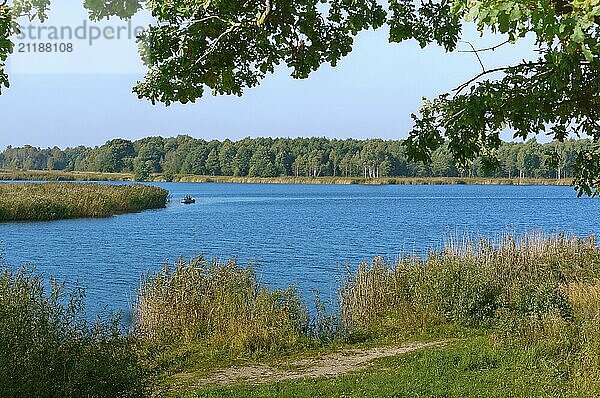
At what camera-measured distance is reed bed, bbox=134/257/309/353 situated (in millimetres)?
11320

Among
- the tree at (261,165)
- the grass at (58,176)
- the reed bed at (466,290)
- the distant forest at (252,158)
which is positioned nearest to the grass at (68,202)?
the reed bed at (466,290)

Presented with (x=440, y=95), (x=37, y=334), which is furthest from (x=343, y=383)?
(x=440, y=95)

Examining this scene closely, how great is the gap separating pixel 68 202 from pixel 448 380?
36002mm

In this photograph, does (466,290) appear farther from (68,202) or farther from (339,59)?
(68,202)

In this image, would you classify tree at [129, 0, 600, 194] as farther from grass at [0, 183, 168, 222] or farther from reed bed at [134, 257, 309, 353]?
grass at [0, 183, 168, 222]

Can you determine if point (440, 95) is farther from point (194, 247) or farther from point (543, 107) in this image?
point (194, 247)

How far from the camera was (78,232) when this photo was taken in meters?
32.6

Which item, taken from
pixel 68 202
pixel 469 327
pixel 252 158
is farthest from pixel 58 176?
pixel 469 327

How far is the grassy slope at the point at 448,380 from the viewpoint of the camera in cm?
813

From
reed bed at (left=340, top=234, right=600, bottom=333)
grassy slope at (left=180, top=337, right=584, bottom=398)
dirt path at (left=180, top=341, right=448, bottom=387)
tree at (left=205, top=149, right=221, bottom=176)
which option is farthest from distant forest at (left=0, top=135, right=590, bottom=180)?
grassy slope at (left=180, top=337, right=584, bottom=398)

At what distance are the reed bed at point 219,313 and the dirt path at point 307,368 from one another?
0.81 meters

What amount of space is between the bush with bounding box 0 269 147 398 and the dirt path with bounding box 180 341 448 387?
2.72 m

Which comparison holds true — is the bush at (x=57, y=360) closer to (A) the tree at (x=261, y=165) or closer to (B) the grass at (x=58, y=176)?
(B) the grass at (x=58, y=176)

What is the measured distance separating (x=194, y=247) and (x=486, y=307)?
16.3 m
